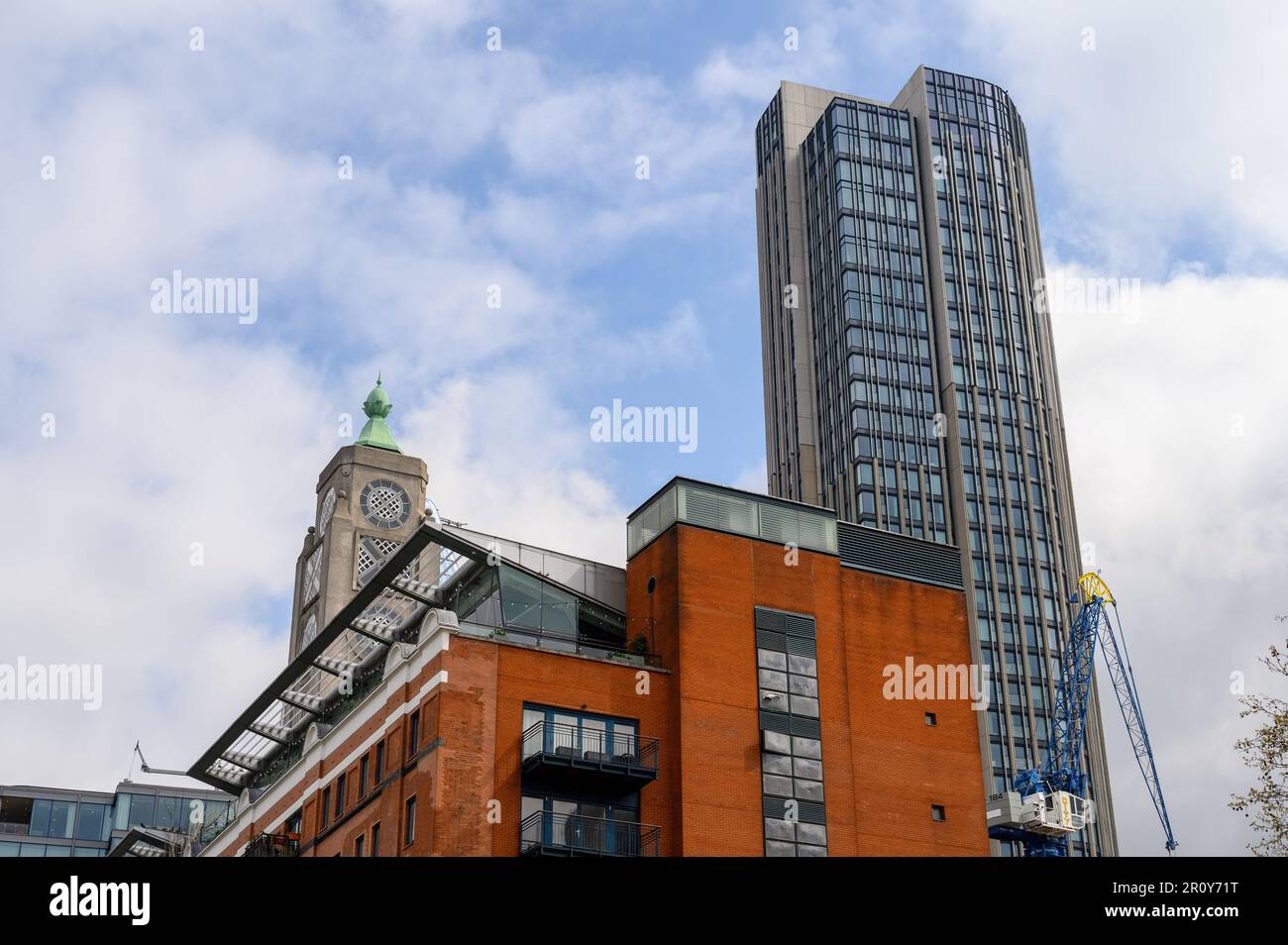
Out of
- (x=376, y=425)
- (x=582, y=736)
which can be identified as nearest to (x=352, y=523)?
(x=376, y=425)

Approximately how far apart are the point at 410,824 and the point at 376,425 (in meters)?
91.8

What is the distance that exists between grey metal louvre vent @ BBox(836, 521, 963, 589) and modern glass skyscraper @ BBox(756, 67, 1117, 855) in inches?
2953

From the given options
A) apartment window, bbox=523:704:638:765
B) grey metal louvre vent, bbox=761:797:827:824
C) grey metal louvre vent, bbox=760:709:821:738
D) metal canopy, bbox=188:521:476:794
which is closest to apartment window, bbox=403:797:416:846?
apartment window, bbox=523:704:638:765

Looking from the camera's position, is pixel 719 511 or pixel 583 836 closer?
pixel 583 836

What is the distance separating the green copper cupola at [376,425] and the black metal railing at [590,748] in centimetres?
8456

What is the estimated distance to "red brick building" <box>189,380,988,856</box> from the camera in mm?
50688

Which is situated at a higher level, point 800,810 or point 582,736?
point 582,736

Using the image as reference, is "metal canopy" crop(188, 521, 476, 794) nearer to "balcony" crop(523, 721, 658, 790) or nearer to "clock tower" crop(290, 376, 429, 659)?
"balcony" crop(523, 721, 658, 790)

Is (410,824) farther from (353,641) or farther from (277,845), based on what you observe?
(353,641)

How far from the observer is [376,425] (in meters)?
140

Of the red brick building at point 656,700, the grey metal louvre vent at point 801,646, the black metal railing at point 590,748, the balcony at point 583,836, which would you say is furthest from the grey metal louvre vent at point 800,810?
the grey metal louvre vent at point 801,646
